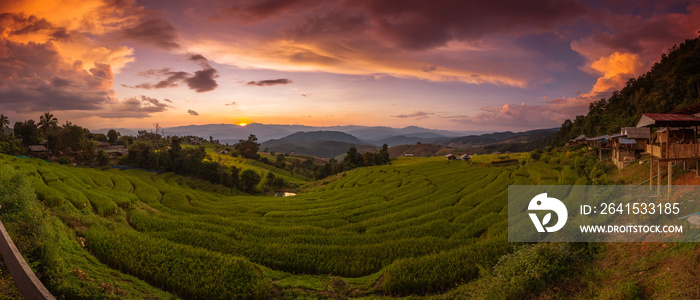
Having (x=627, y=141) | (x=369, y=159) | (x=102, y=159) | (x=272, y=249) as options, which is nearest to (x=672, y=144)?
(x=627, y=141)

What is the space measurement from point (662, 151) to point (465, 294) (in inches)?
583

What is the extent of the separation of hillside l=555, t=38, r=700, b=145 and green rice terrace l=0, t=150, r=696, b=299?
140ft

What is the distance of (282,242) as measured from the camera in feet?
86.5

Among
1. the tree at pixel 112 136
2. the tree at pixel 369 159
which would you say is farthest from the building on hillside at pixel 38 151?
the tree at pixel 369 159

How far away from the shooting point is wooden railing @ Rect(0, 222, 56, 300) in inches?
447

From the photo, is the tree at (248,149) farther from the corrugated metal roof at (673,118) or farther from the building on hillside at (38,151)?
the corrugated metal roof at (673,118)

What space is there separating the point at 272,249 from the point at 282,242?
2.17 meters

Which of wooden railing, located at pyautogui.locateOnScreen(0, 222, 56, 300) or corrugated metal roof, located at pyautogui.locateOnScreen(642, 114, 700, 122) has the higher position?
corrugated metal roof, located at pyautogui.locateOnScreen(642, 114, 700, 122)

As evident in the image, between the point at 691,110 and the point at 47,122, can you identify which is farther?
the point at 47,122

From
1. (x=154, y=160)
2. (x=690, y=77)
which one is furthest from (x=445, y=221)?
(x=690, y=77)

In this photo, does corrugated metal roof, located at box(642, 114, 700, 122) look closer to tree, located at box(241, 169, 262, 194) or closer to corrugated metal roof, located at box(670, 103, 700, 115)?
corrugated metal roof, located at box(670, 103, 700, 115)

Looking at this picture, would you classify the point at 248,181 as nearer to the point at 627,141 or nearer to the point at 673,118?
the point at 627,141

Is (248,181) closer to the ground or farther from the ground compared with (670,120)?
closer to the ground

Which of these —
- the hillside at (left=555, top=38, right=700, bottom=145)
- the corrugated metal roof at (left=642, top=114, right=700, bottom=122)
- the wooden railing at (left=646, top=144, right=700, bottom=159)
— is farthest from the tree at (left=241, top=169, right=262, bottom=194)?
the hillside at (left=555, top=38, right=700, bottom=145)
